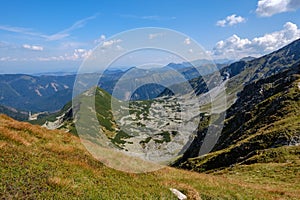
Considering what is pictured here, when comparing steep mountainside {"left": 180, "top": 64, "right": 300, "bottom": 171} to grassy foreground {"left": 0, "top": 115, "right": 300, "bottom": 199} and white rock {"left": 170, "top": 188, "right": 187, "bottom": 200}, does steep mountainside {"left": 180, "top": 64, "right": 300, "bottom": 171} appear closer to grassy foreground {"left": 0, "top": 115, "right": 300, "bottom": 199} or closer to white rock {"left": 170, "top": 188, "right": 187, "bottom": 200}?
grassy foreground {"left": 0, "top": 115, "right": 300, "bottom": 199}

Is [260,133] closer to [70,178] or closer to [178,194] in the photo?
[178,194]

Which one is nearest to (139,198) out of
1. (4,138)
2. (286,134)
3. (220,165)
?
(4,138)

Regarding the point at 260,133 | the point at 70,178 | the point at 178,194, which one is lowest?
the point at 260,133

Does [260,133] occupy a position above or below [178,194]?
below

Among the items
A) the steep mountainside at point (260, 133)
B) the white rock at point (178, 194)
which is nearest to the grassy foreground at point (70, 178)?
the white rock at point (178, 194)

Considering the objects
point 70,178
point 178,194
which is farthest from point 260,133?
point 70,178

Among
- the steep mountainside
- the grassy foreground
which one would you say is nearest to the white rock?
the grassy foreground

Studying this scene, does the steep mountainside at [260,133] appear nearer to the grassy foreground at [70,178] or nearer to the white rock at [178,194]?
the grassy foreground at [70,178]

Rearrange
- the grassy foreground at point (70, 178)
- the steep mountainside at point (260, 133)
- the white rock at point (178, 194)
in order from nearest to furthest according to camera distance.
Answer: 1. the grassy foreground at point (70, 178)
2. the white rock at point (178, 194)
3. the steep mountainside at point (260, 133)

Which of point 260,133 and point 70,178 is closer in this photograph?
point 70,178

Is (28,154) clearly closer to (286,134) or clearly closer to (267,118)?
(286,134)
